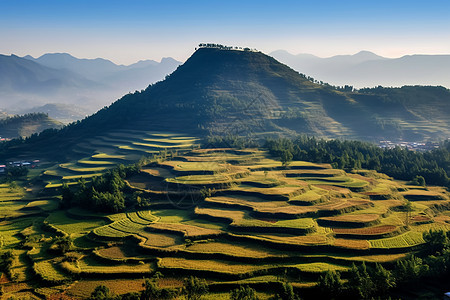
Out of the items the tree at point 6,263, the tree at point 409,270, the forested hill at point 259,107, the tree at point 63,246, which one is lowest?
the tree at point 6,263

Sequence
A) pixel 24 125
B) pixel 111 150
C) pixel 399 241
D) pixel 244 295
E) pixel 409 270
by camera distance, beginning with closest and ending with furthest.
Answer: pixel 244 295 → pixel 409 270 → pixel 399 241 → pixel 111 150 → pixel 24 125

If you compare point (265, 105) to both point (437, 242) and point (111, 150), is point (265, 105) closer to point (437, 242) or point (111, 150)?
point (111, 150)

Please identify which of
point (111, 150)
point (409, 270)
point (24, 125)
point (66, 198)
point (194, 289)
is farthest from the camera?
point (24, 125)

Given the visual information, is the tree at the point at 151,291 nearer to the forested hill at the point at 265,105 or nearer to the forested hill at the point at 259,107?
the forested hill at the point at 259,107

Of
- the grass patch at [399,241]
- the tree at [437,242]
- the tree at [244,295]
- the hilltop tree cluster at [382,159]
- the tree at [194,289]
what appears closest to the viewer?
the tree at [244,295]

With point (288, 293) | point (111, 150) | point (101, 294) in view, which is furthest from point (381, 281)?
point (111, 150)

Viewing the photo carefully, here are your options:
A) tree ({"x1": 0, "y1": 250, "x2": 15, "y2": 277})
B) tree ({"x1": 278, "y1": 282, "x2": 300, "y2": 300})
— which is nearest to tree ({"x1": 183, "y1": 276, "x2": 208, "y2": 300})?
tree ({"x1": 278, "y1": 282, "x2": 300, "y2": 300})

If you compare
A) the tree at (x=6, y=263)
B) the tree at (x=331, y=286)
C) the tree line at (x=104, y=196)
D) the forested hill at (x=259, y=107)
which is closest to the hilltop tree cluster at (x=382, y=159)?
the tree line at (x=104, y=196)
